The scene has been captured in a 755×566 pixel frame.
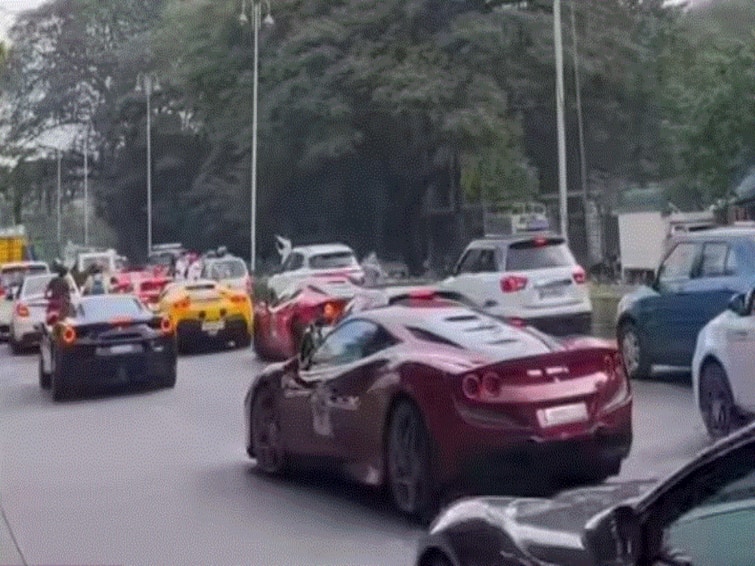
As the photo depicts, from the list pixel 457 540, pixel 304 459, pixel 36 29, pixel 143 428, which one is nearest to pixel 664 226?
pixel 143 428

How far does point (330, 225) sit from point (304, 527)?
49788 mm

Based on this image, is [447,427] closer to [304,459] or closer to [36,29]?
[304,459]

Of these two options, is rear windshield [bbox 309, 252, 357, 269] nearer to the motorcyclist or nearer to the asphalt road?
the motorcyclist

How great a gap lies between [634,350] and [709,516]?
14753mm

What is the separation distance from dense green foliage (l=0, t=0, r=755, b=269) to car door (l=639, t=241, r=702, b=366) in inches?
842

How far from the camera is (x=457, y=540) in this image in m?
6.41

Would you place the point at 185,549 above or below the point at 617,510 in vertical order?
below

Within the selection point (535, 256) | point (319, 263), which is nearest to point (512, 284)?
point (535, 256)

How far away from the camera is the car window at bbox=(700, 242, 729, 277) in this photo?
17.5 m

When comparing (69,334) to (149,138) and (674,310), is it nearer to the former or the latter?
(674,310)

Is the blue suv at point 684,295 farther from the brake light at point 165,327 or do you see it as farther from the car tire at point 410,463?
the brake light at point 165,327

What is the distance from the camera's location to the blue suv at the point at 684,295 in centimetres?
1725

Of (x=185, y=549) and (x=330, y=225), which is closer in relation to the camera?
(x=185, y=549)

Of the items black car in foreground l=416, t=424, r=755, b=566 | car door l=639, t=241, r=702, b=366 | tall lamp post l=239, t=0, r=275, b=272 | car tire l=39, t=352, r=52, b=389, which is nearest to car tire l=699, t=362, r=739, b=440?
car door l=639, t=241, r=702, b=366
